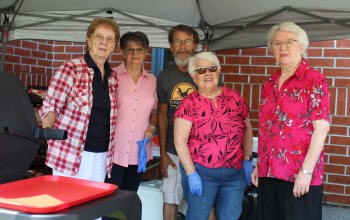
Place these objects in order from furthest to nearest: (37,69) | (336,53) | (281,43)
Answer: (37,69), (336,53), (281,43)

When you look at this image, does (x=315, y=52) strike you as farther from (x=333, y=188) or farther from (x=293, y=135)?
(x=293, y=135)

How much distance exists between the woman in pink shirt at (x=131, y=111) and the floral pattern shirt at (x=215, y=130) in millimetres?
471

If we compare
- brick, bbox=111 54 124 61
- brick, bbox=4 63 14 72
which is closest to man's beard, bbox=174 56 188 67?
brick, bbox=111 54 124 61

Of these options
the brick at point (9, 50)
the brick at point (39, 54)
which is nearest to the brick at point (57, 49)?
the brick at point (39, 54)

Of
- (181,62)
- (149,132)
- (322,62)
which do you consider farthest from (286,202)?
(322,62)

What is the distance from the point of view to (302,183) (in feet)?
7.45

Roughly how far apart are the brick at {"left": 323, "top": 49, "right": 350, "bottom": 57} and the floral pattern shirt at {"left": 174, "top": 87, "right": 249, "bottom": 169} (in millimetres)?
2414

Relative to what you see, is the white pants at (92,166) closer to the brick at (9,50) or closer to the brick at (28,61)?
the brick at (9,50)

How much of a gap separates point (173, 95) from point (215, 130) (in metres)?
0.66

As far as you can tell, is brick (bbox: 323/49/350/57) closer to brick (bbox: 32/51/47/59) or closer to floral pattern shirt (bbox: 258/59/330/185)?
floral pattern shirt (bbox: 258/59/330/185)

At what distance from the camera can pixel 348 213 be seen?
14.9 ft

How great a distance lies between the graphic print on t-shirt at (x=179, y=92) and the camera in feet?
10.5

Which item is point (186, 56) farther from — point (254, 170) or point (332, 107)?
point (332, 107)

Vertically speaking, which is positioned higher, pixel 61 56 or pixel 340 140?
pixel 61 56
